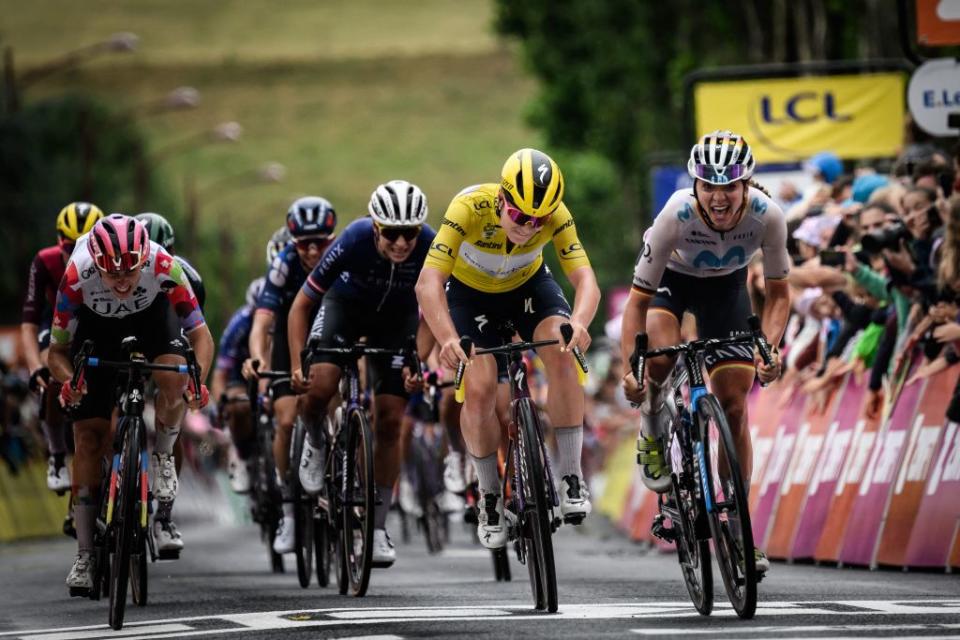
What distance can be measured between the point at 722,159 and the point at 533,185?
3.05ft

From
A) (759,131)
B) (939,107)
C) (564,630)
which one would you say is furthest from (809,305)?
(759,131)

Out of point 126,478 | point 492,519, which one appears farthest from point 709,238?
point 126,478

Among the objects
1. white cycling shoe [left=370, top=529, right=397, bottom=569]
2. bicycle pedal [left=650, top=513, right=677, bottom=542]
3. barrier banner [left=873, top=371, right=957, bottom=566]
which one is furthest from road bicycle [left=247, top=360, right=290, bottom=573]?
bicycle pedal [left=650, top=513, right=677, bottom=542]

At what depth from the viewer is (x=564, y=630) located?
9.15m

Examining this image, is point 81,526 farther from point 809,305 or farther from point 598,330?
point 598,330

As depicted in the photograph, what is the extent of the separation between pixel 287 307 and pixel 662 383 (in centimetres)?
415

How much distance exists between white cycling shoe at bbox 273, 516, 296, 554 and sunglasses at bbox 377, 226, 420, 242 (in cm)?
262

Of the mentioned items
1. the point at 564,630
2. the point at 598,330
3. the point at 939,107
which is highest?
the point at 598,330

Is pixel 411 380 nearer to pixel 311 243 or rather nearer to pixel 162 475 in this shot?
pixel 162 475

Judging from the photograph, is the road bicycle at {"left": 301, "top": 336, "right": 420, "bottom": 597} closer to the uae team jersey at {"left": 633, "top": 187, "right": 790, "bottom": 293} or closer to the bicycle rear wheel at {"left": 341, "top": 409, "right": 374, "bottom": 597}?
the bicycle rear wheel at {"left": 341, "top": 409, "right": 374, "bottom": 597}

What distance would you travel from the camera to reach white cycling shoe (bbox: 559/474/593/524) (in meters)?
10.5

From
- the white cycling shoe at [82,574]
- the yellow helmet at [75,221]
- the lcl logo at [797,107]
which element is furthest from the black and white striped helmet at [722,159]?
the lcl logo at [797,107]

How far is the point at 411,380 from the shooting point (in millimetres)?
12414

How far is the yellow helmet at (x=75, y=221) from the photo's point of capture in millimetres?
13953
